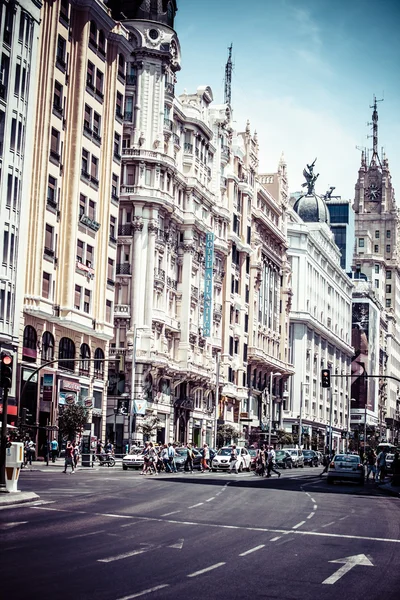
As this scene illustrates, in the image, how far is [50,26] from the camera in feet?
214

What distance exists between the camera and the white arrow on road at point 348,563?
15.5 m

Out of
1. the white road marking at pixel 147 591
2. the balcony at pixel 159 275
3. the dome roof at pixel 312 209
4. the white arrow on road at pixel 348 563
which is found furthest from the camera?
the dome roof at pixel 312 209

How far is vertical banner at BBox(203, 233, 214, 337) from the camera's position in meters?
94.7

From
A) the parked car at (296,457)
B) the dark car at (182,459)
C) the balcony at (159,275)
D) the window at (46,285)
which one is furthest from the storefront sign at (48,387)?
the parked car at (296,457)

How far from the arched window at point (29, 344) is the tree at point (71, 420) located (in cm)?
398

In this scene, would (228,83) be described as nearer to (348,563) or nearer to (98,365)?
(98,365)

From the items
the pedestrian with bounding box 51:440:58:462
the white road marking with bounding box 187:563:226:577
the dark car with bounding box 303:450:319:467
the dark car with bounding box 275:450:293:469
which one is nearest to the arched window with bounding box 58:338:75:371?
the pedestrian with bounding box 51:440:58:462

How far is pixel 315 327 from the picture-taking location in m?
152

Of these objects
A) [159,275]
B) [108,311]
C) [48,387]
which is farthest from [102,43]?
[48,387]

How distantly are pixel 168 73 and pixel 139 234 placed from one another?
14.8 m

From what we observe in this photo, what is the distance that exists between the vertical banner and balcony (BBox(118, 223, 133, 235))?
12251 millimetres

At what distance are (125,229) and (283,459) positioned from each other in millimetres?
23441

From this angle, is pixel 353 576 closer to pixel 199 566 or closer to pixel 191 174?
pixel 199 566

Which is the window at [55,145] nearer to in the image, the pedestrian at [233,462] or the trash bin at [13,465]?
the pedestrian at [233,462]
